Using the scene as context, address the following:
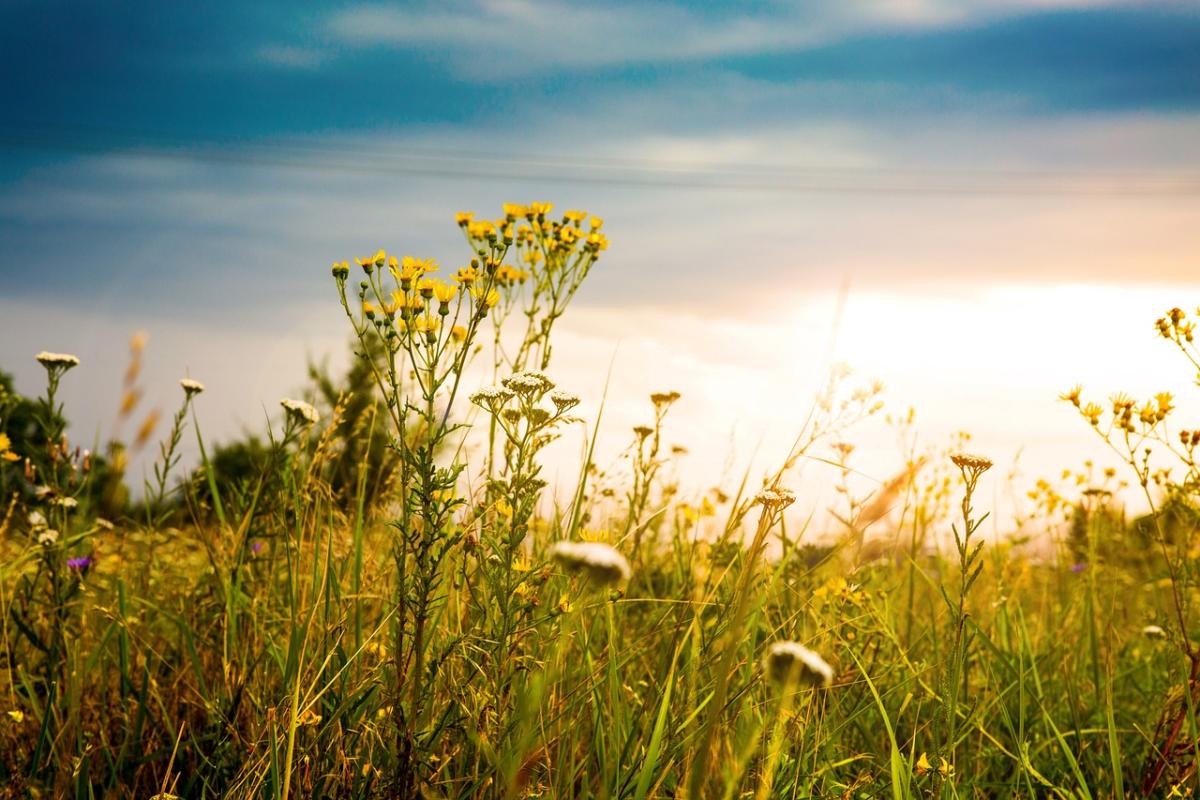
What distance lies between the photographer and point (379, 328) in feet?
6.75

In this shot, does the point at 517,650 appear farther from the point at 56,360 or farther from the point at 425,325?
the point at 56,360

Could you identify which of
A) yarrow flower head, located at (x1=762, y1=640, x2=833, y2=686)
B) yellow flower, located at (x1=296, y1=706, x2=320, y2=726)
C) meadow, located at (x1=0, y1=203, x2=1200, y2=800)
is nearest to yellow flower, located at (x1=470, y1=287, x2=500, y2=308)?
meadow, located at (x1=0, y1=203, x2=1200, y2=800)

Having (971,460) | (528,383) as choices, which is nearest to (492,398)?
(528,383)

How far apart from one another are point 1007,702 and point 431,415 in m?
2.21

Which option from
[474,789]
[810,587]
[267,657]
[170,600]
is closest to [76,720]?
[267,657]

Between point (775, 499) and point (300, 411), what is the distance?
5.68 ft

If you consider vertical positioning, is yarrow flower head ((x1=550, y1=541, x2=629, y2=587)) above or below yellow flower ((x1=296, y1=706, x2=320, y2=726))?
above

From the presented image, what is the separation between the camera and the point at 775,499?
1.78 metres

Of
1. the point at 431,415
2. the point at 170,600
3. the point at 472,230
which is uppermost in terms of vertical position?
the point at 472,230

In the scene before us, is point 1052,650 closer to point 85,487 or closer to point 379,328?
point 379,328

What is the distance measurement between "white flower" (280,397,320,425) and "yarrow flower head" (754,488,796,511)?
1590mm

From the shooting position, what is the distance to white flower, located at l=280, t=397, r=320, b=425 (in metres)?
2.89

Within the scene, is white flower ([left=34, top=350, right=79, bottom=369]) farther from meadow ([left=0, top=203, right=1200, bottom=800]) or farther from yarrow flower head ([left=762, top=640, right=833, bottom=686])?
yarrow flower head ([left=762, top=640, right=833, bottom=686])

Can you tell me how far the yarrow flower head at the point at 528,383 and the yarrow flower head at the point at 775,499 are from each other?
51cm
